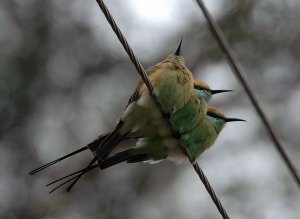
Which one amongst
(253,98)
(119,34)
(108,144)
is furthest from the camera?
(108,144)

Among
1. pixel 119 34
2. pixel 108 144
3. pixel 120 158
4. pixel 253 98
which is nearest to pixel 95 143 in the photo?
pixel 108 144

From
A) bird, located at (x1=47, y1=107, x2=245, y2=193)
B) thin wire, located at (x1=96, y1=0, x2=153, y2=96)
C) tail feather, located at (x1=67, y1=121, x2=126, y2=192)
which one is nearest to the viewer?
thin wire, located at (x1=96, y1=0, x2=153, y2=96)

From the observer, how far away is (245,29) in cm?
713

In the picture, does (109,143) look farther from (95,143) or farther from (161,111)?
(161,111)

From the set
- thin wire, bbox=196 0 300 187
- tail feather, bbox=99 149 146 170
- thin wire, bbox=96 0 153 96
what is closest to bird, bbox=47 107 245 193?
tail feather, bbox=99 149 146 170

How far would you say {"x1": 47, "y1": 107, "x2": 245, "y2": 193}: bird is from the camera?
9.77ft

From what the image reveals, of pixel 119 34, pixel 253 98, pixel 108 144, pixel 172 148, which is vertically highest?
pixel 119 34

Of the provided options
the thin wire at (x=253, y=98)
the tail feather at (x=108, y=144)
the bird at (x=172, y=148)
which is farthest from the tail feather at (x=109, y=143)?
the thin wire at (x=253, y=98)

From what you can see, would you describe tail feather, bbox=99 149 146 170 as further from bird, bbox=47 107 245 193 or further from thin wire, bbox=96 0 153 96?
thin wire, bbox=96 0 153 96

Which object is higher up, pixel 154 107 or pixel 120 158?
pixel 154 107

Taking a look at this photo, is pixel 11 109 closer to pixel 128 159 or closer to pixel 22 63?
pixel 22 63

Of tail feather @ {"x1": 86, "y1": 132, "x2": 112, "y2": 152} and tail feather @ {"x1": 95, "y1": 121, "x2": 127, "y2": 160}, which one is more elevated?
tail feather @ {"x1": 86, "y1": 132, "x2": 112, "y2": 152}

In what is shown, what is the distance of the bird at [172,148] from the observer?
9.77 feet

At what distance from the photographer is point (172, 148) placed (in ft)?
9.89
